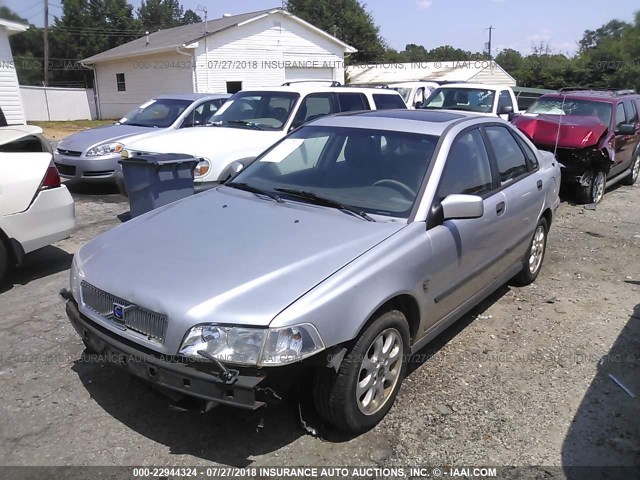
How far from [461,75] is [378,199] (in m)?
32.1

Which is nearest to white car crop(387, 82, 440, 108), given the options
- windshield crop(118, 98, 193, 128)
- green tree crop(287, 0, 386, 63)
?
windshield crop(118, 98, 193, 128)

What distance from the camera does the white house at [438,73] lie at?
33688 millimetres

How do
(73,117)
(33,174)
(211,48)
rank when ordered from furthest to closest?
(73,117), (211,48), (33,174)

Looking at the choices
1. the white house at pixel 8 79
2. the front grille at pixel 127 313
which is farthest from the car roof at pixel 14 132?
the white house at pixel 8 79

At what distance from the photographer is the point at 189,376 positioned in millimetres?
2650

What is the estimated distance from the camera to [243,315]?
262 cm

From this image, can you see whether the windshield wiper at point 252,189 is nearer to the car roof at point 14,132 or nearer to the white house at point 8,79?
the car roof at point 14,132

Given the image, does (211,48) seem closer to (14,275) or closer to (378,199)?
(14,275)

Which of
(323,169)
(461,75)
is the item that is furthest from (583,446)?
(461,75)

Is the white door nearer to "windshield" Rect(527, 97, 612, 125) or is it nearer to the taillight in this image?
"windshield" Rect(527, 97, 612, 125)

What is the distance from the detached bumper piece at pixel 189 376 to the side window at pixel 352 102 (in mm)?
6264

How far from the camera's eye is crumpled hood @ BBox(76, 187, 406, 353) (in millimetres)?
2688

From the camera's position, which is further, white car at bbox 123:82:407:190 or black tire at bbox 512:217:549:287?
white car at bbox 123:82:407:190

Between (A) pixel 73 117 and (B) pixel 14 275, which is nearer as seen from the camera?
(B) pixel 14 275
